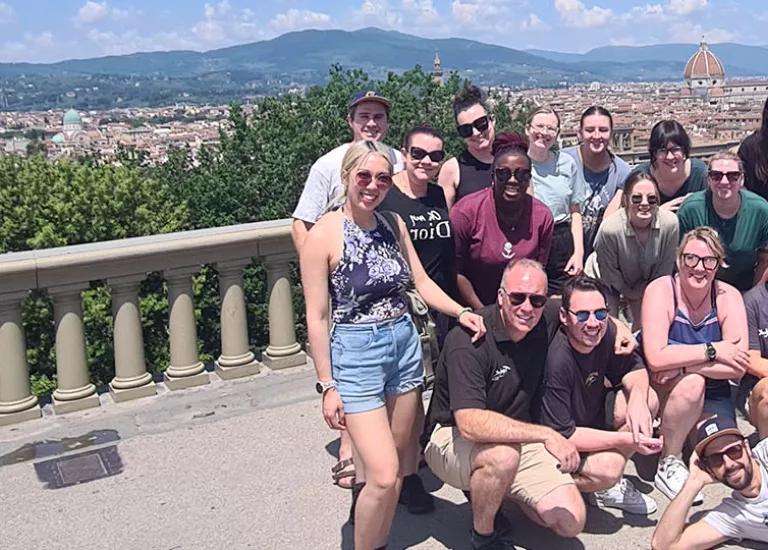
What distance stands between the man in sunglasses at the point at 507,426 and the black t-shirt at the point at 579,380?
85 millimetres

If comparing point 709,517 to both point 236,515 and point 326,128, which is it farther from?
point 326,128

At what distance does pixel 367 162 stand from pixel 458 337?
2.62 ft

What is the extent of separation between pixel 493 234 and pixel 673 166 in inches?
56.3

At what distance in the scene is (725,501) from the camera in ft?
11.1

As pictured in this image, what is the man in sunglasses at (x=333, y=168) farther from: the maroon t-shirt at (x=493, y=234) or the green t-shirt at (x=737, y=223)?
the green t-shirt at (x=737, y=223)

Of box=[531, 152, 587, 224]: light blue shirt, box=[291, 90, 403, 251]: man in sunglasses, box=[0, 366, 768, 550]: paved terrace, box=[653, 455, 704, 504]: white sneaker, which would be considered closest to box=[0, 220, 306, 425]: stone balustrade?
box=[0, 366, 768, 550]: paved terrace

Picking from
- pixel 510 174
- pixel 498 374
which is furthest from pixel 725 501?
pixel 510 174

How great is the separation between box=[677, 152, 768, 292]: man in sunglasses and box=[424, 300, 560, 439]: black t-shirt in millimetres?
1431

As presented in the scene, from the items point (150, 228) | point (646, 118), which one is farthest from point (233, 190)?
point (646, 118)

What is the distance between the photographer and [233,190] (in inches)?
998

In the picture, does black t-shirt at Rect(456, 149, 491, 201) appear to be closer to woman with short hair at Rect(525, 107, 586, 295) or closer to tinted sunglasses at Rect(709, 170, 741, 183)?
woman with short hair at Rect(525, 107, 586, 295)

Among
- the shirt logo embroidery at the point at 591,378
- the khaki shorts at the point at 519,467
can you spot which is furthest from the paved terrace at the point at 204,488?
the shirt logo embroidery at the point at 591,378

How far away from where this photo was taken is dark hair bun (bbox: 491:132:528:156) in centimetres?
381

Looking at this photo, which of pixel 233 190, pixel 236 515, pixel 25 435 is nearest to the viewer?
pixel 236 515
